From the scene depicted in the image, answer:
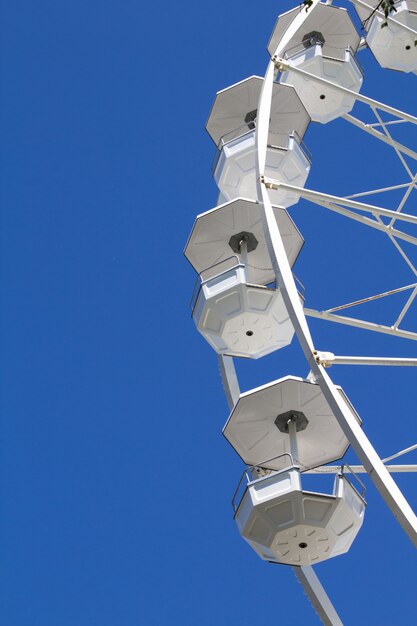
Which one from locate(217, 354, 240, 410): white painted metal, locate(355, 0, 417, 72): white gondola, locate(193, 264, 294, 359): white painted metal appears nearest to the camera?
locate(193, 264, 294, 359): white painted metal

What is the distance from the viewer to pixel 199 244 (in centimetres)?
1784

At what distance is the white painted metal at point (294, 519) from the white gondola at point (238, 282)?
3.06 metres

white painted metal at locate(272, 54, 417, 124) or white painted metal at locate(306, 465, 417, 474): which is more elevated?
white painted metal at locate(272, 54, 417, 124)

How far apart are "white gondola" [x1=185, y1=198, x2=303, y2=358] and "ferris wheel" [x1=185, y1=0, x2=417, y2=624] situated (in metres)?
0.02

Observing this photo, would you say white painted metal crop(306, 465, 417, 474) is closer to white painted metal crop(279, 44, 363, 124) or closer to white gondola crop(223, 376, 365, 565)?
white gondola crop(223, 376, 365, 565)

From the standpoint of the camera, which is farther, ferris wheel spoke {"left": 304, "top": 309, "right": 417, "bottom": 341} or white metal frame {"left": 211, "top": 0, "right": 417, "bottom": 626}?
ferris wheel spoke {"left": 304, "top": 309, "right": 417, "bottom": 341}

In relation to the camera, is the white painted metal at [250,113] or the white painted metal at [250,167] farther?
the white painted metal at [250,113]

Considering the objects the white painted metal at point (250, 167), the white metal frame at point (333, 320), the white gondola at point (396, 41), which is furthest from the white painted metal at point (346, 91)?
the white gondola at point (396, 41)

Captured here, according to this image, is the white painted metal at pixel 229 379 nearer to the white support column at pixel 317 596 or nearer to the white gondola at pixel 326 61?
the white support column at pixel 317 596

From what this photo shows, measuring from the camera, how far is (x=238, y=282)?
15.7m

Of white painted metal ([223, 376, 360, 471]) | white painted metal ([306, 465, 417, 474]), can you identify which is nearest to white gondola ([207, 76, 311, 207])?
white painted metal ([223, 376, 360, 471])

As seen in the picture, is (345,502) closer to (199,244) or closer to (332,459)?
(332,459)

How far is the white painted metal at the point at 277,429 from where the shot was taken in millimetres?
14969

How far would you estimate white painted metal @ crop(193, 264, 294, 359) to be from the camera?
15703 mm
